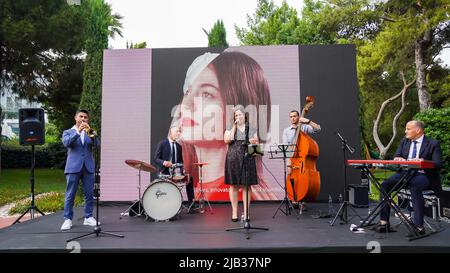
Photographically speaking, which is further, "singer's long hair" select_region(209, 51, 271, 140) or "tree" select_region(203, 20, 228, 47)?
"tree" select_region(203, 20, 228, 47)

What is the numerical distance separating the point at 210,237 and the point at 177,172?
196cm

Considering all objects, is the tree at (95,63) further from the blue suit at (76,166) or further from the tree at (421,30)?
the tree at (421,30)

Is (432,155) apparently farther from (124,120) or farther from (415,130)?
(124,120)

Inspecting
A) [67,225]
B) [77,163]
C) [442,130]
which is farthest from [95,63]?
[442,130]

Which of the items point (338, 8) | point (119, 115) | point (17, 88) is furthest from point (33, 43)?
point (338, 8)

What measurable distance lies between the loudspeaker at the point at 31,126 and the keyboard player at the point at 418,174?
503 cm

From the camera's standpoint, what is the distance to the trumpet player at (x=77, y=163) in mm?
4941

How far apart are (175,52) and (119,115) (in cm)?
174

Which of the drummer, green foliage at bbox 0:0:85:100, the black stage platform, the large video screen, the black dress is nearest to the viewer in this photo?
the black stage platform

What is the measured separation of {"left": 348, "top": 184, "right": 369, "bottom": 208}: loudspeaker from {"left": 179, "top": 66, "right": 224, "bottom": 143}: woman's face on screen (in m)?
2.68

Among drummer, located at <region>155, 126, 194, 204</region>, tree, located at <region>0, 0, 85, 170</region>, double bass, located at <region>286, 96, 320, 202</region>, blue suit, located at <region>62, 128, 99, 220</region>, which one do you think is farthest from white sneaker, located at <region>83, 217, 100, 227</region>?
tree, located at <region>0, 0, 85, 170</region>

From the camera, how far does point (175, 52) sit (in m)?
7.74

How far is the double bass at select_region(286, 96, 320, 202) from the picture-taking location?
18.0ft

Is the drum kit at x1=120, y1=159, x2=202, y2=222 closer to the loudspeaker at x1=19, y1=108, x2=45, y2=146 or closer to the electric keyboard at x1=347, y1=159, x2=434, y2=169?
the loudspeaker at x1=19, y1=108, x2=45, y2=146
